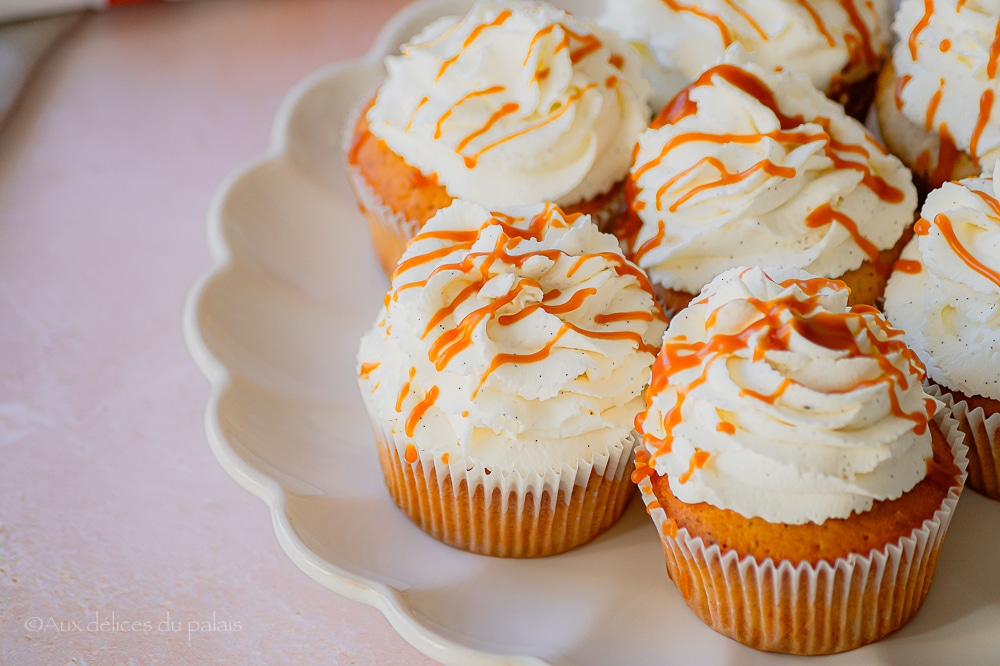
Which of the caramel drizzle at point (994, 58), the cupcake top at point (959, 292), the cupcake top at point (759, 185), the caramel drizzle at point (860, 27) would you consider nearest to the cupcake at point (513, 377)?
the cupcake top at point (759, 185)

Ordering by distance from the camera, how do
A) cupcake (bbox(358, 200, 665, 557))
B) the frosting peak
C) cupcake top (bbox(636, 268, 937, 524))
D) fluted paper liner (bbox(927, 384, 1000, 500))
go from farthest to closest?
the frosting peak
fluted paper liner (bbox(927, 384, 1000, 500))
cupcake (bbox(358, 200, 665, 557))
cupcake top (bbox(636, 268, 937, 524))

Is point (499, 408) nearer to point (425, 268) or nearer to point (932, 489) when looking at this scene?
point (425, 268)

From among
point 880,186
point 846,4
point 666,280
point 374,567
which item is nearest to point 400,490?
point 374,567

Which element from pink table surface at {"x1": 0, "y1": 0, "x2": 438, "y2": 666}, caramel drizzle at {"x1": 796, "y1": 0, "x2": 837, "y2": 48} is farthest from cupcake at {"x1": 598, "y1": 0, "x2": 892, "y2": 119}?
pink table surface at {"x1": 0, "y1": 0, "x2": 438, "y2": 666}

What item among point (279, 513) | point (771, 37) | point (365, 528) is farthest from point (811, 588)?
point (771, 37)

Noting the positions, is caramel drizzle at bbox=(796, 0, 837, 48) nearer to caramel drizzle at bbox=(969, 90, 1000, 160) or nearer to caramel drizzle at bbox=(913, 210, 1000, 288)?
caramel drizzle at bbox=(969, 90, 1000, 160)

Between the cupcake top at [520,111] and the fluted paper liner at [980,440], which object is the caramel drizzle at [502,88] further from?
the fluted paper liner at [980,440]

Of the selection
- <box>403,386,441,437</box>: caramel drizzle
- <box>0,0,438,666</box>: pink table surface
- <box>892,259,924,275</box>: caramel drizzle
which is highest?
<box>892,259,924,275</box>: caramel drizzle
